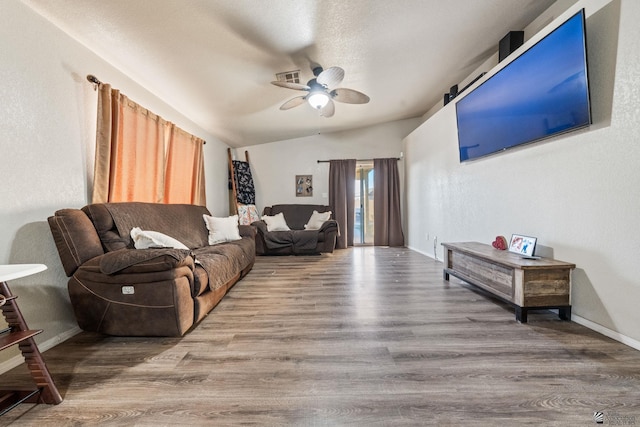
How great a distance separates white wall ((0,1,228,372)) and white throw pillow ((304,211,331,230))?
3.51 meters

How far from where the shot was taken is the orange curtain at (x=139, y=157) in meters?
2.04

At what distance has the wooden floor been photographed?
1020 millimetres

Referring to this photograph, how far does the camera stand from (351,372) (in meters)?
1.27

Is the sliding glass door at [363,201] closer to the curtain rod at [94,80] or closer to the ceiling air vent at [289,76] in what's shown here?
the ceiling air vent at [289,76]

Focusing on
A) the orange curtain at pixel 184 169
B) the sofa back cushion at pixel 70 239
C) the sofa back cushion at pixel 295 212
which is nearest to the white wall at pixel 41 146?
the sofa back cushion at pixel 70 239

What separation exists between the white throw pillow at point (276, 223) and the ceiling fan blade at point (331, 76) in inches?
116

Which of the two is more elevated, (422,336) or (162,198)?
(162,198)

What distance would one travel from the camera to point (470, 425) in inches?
37.7

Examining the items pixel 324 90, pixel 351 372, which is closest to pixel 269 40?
pixel 324 90

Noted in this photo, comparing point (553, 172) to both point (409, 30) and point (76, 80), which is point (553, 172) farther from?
point (76, 80)

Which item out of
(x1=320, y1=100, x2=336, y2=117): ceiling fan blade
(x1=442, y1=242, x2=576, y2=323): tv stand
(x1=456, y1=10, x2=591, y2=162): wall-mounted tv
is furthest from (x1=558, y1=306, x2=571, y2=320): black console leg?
(x1=320, y1=100, x2=336, y2=117): ceiling fan blade

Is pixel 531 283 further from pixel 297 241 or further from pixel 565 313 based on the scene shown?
pixel 297 241

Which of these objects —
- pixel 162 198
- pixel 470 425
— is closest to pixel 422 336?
pixel 470 425

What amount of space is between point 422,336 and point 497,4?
2833 mm
